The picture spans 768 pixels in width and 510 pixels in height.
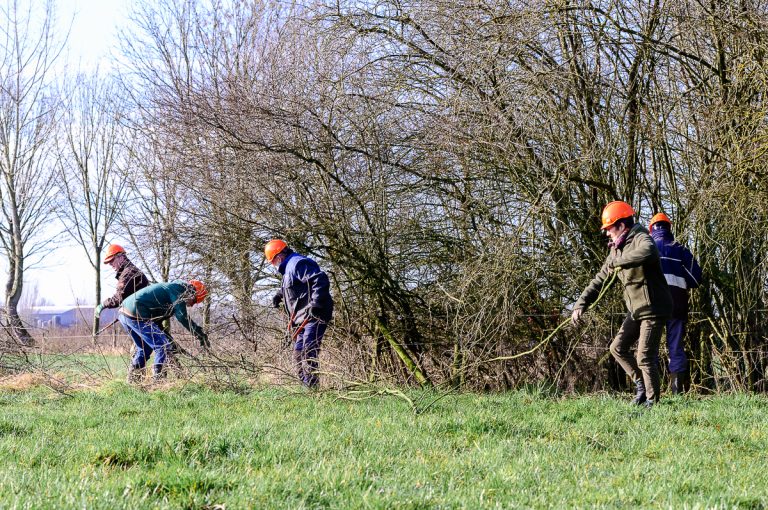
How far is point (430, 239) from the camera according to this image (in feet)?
31.5

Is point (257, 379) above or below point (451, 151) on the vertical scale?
below

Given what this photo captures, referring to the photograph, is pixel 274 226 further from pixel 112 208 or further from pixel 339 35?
pixel 112 208

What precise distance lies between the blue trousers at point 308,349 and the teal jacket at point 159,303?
1.60 meters

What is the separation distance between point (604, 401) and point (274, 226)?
434 centimetres

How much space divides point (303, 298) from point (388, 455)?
4.56 meters

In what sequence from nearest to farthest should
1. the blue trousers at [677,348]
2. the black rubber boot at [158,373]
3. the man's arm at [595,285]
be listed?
the man's arm at [595,285]
the blue trousers at [677,348]
the black rubber boot at [158,373]

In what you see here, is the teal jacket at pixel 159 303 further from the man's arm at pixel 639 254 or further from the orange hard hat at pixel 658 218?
the orange hard hat at pixel 658 218

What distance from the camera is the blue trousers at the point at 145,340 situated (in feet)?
31.8

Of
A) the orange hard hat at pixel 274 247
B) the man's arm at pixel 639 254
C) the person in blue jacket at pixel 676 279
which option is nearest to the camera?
the man's arm at pixel 639 254

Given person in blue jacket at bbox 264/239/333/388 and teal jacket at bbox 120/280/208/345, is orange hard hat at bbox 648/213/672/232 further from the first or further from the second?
teal jacket at bbox 120/280/208/345

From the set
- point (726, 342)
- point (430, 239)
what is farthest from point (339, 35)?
point (726, 342)

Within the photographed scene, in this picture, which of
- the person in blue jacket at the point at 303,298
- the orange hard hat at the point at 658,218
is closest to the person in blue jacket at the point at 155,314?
the person in blue jacket at the point at 303,298

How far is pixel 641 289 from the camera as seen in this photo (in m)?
7.30

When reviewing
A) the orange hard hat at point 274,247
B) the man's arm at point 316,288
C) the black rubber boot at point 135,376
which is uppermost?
the orange hard hat at point 274,247
